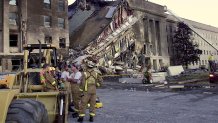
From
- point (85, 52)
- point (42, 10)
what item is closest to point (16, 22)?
point (42, 10)

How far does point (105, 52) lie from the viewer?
4297cm

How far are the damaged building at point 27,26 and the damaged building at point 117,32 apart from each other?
146 inches

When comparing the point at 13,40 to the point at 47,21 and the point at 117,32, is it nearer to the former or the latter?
the point at 47,21

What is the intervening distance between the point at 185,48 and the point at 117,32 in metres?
25.9

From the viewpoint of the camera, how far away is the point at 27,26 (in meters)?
39.1

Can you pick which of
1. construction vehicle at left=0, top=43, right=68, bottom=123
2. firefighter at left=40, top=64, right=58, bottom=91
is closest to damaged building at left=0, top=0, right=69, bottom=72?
construction vehicle at left=0, top=43, right=68, bottom=123

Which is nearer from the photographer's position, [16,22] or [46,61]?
A: [46,61]

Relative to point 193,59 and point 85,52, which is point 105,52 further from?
point 193,59

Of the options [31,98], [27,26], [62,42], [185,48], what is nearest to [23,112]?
[31,98]

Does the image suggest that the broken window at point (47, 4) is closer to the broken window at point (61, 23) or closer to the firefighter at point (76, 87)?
the broken window at point (61, 23)

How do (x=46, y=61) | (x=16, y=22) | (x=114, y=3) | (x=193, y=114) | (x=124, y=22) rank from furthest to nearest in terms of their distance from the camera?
(x=114, y=3), (x=124, y=22), (x=16, y=22), (x=193, y=114), (x=46, y=61)

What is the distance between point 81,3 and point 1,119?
155ft

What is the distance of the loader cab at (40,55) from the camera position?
9.56m

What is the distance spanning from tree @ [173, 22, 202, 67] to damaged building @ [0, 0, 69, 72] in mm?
30565
